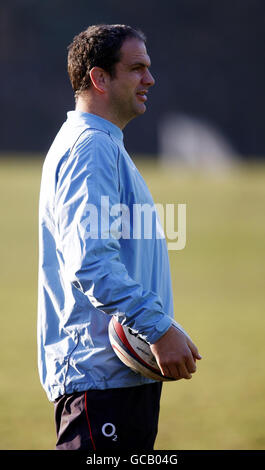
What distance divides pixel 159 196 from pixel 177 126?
66.2 ft

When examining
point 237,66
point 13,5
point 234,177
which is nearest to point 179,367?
point 234,177

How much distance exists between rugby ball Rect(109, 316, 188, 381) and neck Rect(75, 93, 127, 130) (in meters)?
0.72

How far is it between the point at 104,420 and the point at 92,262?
1.89 ft

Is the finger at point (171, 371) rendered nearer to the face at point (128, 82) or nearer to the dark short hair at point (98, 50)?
the face at point (128, 82)

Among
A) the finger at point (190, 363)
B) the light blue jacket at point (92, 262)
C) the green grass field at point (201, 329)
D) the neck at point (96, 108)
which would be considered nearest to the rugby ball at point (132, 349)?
the light blue jacket at point (92, 262)

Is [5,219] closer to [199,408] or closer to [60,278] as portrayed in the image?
[199,408]

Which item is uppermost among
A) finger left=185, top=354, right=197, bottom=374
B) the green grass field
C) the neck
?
the neck

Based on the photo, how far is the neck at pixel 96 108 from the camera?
9.36 ft

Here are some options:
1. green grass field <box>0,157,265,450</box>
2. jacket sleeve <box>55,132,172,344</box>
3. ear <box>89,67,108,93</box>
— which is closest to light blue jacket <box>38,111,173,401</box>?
jacket sleeve <box>55,132,172,344</box>

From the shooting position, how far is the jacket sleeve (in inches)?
98.0

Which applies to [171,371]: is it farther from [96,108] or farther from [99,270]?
[96,108]

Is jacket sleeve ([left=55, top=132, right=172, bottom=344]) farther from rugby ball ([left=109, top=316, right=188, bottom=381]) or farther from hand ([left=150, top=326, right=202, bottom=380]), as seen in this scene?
rugby ball ([left=109, top=316, right=188, bottom=381])
